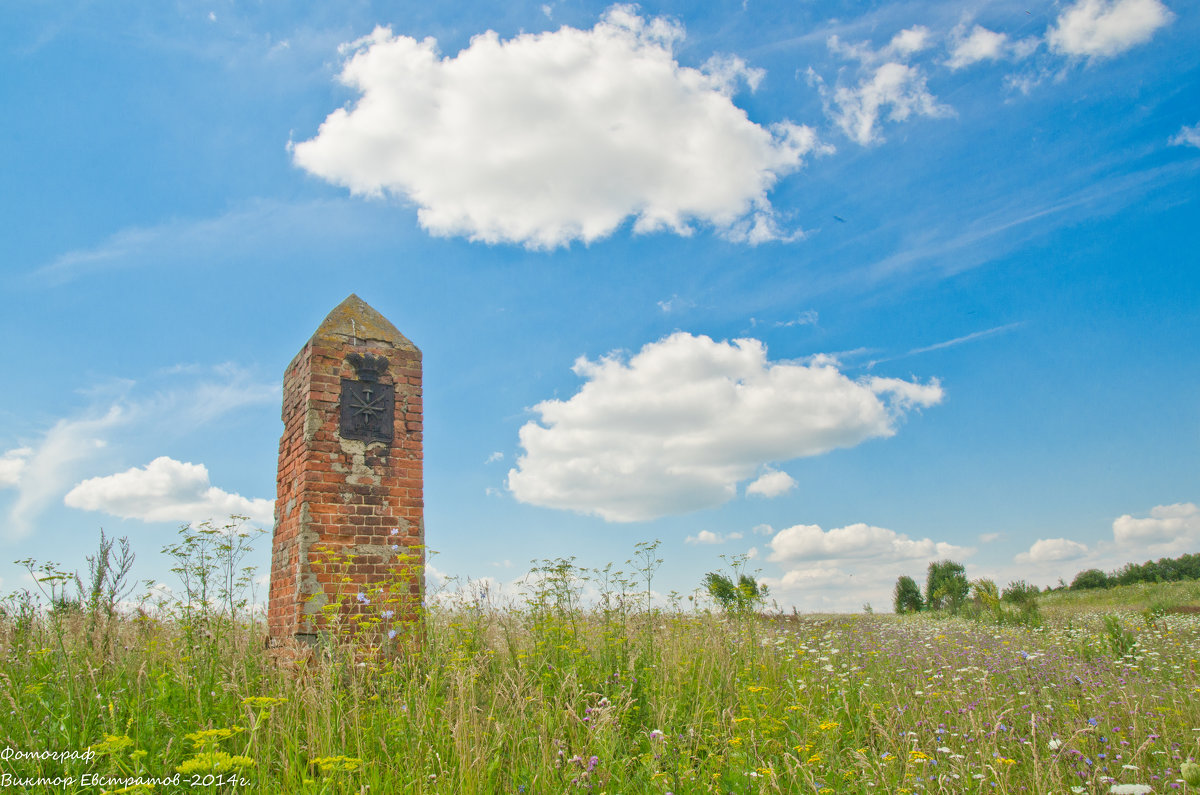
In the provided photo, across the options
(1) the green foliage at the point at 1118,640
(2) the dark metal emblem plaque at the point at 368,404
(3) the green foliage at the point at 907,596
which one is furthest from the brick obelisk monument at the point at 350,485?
(3) the green foliage at the point at 907,596

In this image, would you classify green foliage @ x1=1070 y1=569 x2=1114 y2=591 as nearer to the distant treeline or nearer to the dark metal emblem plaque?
the distant treeline

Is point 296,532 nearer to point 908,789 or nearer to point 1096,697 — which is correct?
point 908,789

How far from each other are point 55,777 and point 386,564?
2.88 meters

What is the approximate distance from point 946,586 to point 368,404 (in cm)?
2316

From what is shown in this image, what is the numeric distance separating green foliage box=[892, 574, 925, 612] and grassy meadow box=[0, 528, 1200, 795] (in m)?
18.7

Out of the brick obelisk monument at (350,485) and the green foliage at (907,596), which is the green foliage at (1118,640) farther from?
the green foliage at (907,596)

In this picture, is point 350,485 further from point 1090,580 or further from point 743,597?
Result: point 1090,580

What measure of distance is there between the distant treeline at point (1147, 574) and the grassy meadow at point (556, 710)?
30554 mm

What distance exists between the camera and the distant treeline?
3075 cm

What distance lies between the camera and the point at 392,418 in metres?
6.81

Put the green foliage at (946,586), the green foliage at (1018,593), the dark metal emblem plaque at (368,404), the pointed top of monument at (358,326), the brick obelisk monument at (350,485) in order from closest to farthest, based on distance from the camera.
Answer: the brick obelisk monument at (350,485), the dark metal emblem plaque at (368,404), the pointed top of monument at (358,326), the green foliage at (1018,593), the green foliage at (946,586)

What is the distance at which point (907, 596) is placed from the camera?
25.1 metres

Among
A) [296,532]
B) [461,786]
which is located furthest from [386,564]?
[461,786]

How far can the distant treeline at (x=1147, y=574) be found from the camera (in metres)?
30.8
